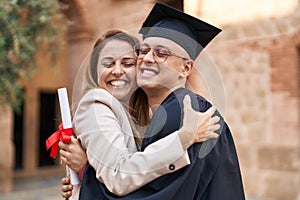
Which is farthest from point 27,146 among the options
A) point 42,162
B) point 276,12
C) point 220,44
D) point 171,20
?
point 171,20

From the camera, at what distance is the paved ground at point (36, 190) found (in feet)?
23.2

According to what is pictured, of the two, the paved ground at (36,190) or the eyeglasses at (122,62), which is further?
the paved ground at (36,190)

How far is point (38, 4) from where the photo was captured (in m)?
4.77

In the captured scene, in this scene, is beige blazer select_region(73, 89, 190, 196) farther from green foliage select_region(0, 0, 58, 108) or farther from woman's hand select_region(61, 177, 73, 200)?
green foliage select_region(0, 0, 58, 108)

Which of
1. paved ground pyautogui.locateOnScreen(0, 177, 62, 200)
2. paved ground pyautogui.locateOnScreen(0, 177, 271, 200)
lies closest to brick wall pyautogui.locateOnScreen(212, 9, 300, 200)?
paved ground pyautogui.locateOnScreen(0, 177, 271, 200)

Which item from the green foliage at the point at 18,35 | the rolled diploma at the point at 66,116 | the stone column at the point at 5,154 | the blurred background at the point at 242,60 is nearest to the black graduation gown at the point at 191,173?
the rolled diploma at the point at 66,116

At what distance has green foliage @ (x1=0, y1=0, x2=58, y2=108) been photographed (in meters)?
4.48

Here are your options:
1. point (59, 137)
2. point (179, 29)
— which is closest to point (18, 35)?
point (59, 137)

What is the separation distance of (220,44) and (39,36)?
2.90 m

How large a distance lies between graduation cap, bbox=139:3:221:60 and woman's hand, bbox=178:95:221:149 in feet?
0.96

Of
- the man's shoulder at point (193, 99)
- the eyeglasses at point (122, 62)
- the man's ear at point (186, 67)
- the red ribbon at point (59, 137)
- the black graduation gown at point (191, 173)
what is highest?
the eyeglasses at point (122, 62)

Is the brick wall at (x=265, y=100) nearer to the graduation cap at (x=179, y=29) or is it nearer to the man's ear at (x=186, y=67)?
the graduation cap at (x=179, y=29)

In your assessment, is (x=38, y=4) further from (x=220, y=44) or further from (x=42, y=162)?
(x=42, y=162)

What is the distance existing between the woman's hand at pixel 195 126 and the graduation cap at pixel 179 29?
0.96ft
